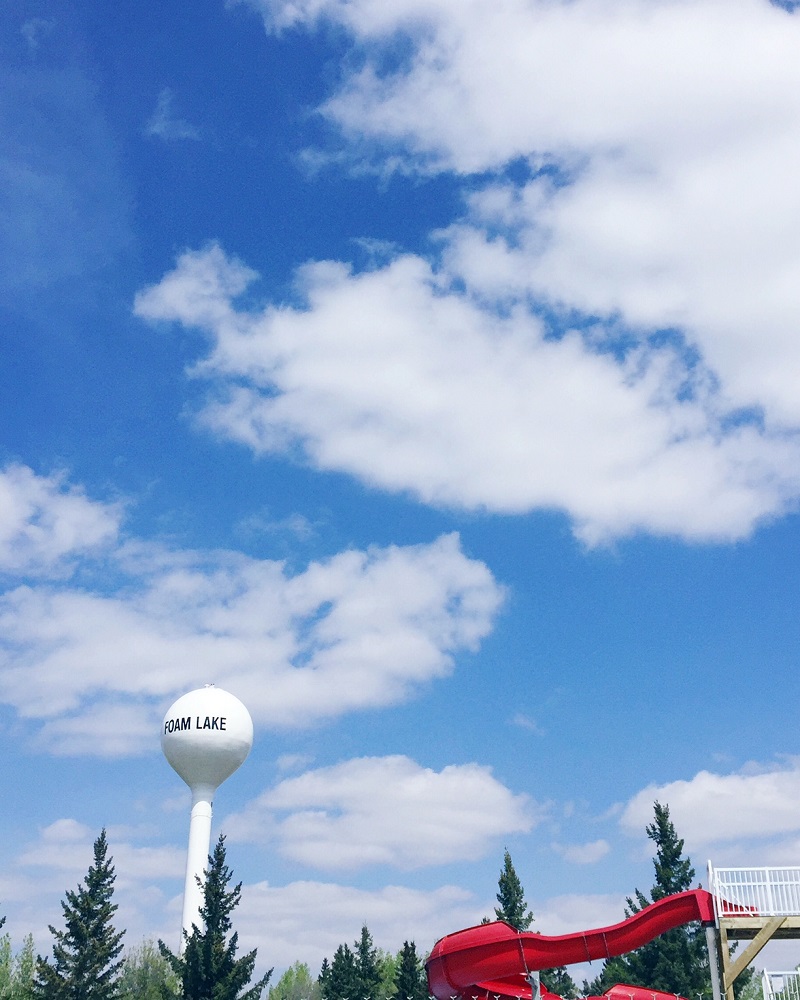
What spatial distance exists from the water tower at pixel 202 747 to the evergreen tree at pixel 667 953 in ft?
68.1

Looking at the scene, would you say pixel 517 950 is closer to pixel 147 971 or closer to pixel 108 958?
pixel 108 958

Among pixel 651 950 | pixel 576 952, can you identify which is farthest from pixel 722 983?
pixel 651 950

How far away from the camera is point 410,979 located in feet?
147

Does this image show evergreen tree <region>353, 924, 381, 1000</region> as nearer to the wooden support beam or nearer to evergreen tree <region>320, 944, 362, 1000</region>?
evergreen tree <region>320, 944, 362, 1000</region>

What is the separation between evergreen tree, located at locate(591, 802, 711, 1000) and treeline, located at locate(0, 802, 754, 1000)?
47mm

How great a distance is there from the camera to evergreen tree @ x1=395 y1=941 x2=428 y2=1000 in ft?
146

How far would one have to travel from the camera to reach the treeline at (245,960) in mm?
36094

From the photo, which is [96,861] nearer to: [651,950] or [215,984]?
[215,984]

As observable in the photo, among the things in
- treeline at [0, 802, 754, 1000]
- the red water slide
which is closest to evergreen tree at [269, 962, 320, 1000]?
treeline at [0, 802, 754, 1000]

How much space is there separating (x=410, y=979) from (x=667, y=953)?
12743 mm

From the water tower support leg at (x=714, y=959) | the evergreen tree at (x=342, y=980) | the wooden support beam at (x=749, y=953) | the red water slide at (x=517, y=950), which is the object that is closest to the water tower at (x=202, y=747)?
the evergreen tree at (x=342, y=980)

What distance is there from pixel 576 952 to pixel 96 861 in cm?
2535

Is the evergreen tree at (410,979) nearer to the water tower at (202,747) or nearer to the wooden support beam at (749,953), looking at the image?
the water tower at (202,747)

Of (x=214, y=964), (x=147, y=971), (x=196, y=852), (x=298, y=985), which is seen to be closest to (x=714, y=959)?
(x=214, y=964)
